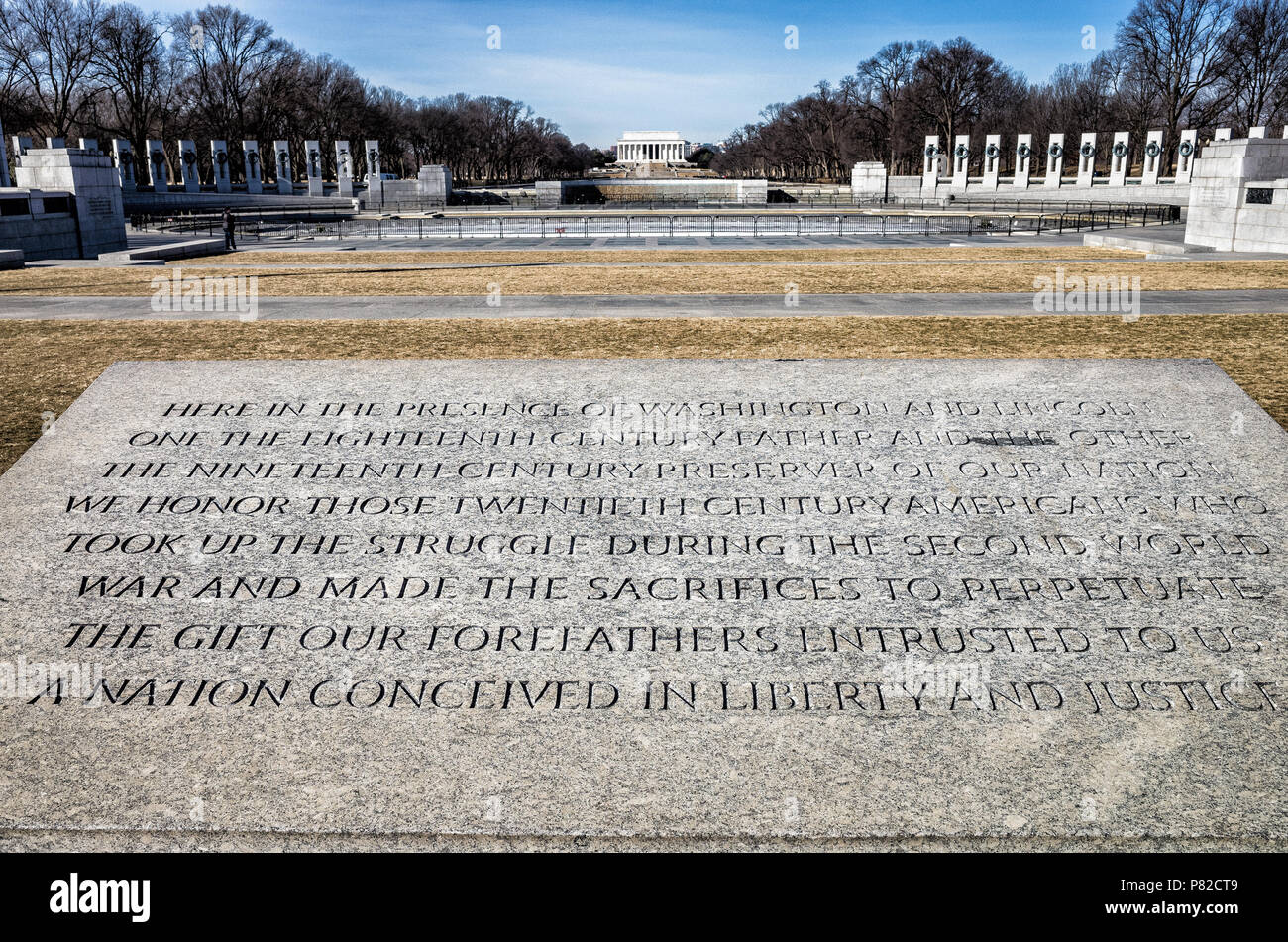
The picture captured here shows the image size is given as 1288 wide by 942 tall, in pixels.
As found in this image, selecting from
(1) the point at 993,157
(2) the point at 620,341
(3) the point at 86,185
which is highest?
(1) the point at 993,157

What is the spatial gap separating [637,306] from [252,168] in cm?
7822

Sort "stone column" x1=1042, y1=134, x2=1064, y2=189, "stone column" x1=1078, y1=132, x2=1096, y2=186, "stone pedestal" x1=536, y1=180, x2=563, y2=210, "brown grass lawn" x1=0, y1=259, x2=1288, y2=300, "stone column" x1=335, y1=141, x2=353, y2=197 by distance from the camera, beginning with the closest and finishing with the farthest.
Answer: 1. "brown grass lawn" x1=0, y1=259, x2=1288, y2=300
2. "stone column" x1=1078, y1=132, x2=1096, y2=186
3. "stone column" x1=1042, y1=134, x2=1064, y2=189
4. "stone pedestal" x1=536, y1=180, x2=563, y2=210
5. "stone column" x1=335, y1=141, x2=353, y2=197

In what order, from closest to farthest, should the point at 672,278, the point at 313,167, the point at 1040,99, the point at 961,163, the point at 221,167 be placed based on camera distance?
the point at 672,278 < the point at 961,163 < the point at 221,167 < the point at 313,167 < the point at 1040,99

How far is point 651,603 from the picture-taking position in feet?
19.9

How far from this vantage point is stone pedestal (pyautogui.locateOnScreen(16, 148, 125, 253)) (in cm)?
2956

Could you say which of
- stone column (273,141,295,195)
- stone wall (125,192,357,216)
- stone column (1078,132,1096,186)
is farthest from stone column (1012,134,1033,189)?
stone column (273,141,295,195)

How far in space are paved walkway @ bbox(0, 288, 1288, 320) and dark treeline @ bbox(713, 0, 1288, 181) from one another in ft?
235

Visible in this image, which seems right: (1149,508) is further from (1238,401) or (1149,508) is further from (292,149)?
(292,149)

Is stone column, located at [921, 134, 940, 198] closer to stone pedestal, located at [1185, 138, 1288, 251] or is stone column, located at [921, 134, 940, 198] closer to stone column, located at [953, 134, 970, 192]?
stone column, located at [953, 134, 970, 192]

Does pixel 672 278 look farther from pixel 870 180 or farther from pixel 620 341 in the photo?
pixel 870 180

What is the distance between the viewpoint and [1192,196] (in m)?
30.3

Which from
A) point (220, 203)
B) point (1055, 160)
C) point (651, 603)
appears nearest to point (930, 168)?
point (1055, 160)
